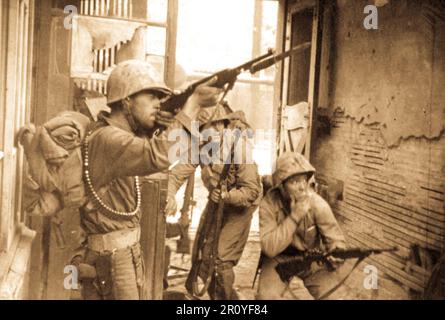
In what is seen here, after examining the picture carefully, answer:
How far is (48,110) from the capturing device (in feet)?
12.0

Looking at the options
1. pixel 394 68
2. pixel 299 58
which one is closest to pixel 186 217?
pixel 299 58

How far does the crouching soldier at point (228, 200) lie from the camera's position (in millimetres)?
3871

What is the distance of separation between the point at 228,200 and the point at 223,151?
1.19 feet

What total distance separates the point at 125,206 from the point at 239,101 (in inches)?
43.3

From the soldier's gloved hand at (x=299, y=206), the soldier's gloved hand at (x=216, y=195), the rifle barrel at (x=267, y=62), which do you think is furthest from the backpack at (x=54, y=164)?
the soldier's gloved hand at (x=299, y=206)

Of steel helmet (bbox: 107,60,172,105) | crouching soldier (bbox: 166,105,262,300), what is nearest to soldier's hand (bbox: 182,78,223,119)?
steel helmet (bbox: 107,60,172,105)

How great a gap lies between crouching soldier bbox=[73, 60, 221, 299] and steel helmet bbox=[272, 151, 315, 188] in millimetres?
690

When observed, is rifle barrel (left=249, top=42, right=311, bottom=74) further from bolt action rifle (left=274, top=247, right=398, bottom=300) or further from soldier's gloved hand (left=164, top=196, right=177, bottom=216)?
bolt action rifle (left=274, top=247, right=398, bottom=300)

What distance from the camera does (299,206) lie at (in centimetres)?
372

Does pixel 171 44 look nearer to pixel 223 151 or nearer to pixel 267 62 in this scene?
pixel 267 62

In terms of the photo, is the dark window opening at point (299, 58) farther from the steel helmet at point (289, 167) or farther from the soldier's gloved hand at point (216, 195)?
the soldier's gloved hand at point (216, 195)
